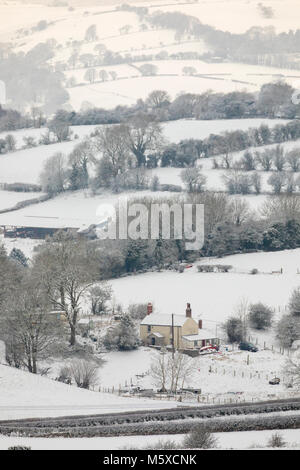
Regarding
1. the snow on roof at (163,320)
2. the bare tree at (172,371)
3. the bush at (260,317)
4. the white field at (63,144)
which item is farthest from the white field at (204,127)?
the bare tree at (172,371)

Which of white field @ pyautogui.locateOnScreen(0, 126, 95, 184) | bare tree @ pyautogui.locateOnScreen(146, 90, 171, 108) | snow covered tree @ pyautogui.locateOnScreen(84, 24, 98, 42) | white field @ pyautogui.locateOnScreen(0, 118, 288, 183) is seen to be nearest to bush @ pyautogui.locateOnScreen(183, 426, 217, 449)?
white field @ pyautogui.locateOnScreen(0, 118, 288, 183)

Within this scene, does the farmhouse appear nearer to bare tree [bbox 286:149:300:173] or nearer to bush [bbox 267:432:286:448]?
bush [bbox 267:432:286:448]

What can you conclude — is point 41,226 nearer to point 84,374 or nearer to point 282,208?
point 282,208

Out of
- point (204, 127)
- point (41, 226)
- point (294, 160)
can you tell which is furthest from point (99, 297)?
point (204, 127)

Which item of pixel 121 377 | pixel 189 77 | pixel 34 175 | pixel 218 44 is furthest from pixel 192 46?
pixel 121 377

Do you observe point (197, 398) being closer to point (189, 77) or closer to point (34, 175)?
point (34, 175)

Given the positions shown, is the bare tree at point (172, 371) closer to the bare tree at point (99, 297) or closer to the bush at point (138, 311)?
the bush at point (138, 311)
